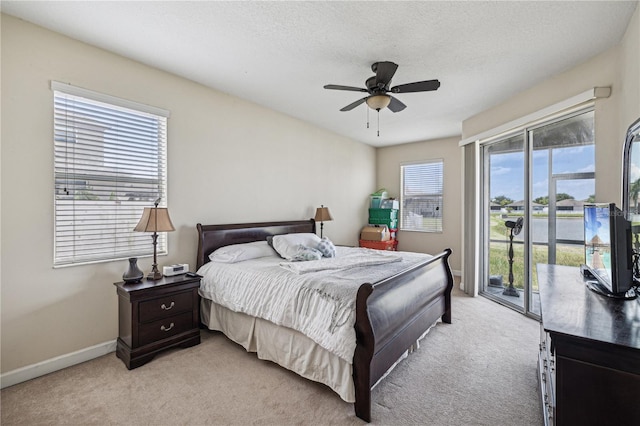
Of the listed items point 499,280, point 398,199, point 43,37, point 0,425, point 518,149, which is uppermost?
point 43,37

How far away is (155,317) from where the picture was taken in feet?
8.22

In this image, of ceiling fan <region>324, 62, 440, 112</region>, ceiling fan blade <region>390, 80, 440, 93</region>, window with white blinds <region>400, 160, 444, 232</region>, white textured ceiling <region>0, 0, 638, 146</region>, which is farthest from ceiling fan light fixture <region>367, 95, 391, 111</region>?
window with white blinds <region>400, 160, 444, 232</region>

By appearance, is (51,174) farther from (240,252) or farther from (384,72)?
(384,72)

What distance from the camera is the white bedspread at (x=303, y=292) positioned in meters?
1.94

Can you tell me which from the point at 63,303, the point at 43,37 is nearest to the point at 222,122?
the point at 43,37

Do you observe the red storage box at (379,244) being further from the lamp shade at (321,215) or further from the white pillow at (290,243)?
the white pillow at (290,243)

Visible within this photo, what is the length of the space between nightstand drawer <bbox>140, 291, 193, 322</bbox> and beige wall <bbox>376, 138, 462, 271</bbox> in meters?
4.63

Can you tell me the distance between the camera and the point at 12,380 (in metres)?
2.12

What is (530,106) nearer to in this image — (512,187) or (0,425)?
(512,187)

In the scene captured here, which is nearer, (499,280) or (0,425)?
(0,425)

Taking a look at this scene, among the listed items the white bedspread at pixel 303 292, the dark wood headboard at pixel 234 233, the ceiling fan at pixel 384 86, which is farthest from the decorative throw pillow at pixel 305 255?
the ceiling fan at pixel 384 86

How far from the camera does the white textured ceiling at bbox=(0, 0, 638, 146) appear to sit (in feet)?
6.63

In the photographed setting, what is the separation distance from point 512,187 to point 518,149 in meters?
0.49

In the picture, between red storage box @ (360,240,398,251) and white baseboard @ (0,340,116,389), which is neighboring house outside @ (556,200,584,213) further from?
white baseboard @ (0,340,116,389)
